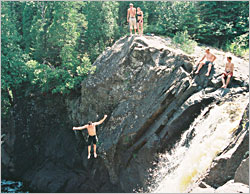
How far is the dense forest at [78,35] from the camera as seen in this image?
1889 centimetres

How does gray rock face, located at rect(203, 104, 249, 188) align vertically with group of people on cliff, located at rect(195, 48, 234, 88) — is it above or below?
below

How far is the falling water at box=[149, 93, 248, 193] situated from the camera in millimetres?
9883

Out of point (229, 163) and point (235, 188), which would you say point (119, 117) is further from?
point (235, 188)

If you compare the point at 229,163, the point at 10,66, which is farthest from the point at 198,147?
the point at 10,66

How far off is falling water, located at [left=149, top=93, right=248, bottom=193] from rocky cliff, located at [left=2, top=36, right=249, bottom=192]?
594 mm

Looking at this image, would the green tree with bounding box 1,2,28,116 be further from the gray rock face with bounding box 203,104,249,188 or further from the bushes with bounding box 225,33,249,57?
the gray rock face with bounding box 203,104,249,188

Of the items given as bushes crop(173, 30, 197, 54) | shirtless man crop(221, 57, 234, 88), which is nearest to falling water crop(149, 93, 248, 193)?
shirtless man crop(221, 57, 234, 88)

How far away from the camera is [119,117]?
15422mm

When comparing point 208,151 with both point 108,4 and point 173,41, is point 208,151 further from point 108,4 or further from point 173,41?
point 108,4

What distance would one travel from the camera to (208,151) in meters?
10.0

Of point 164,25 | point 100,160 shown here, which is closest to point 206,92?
point 100,160

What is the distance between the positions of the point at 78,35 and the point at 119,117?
7.10m

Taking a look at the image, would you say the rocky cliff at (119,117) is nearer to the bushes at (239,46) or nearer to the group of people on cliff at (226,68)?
the group of people on cliff at (226,68)

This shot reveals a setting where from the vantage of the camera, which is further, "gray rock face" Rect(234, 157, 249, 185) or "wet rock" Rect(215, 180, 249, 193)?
"gray rock face" Rect(234, 157, 249, 185)
